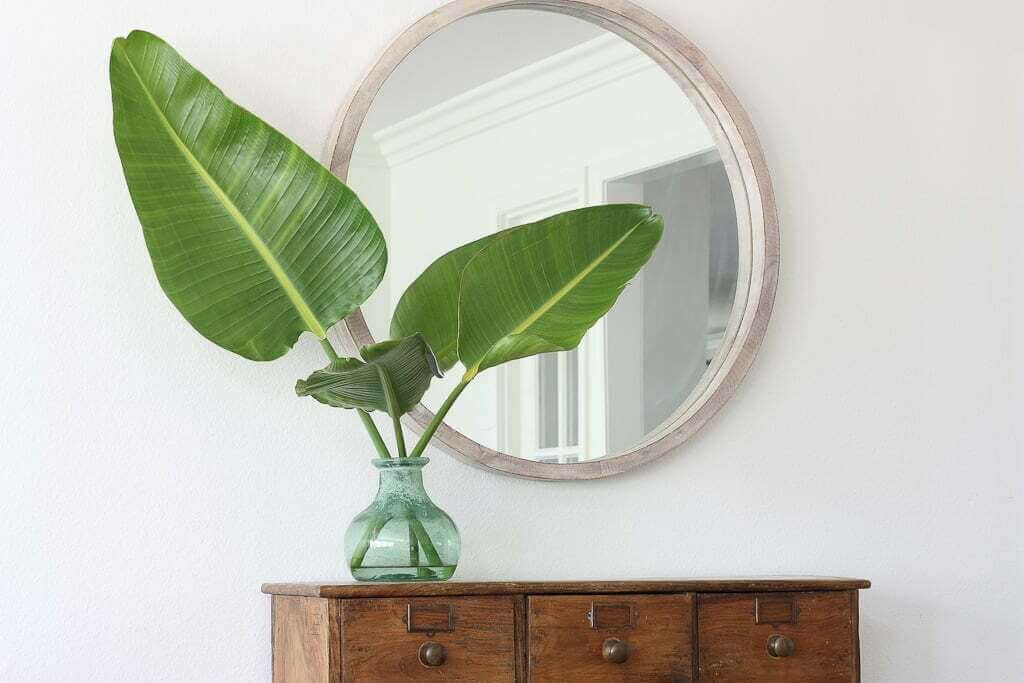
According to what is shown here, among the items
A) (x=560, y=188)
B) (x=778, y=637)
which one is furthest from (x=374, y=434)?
(x=778, y=637)

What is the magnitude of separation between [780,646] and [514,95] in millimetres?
939

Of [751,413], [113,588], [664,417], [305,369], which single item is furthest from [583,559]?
[113,588]

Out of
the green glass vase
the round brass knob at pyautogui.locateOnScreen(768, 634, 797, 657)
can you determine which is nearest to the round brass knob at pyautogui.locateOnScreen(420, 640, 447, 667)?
the green glass vase

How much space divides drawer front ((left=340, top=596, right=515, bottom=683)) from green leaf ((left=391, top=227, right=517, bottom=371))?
36 centimetres

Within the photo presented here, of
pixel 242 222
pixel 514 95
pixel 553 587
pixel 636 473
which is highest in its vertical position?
pixel 514 95

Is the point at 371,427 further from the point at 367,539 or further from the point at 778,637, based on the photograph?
the point at 778,637

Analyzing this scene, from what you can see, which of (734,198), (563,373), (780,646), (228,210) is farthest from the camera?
(734,198)

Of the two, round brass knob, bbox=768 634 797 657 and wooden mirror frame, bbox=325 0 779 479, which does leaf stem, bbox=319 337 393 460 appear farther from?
round brass knob, bbox=768 634 797 657

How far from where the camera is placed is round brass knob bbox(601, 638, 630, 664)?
64.1 inches

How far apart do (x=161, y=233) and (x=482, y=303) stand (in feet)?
1.41

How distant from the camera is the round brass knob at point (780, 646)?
68.3 inches

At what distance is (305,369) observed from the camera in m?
1.82

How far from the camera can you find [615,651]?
64.1 inches

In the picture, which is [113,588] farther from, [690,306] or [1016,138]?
[1016,138]
